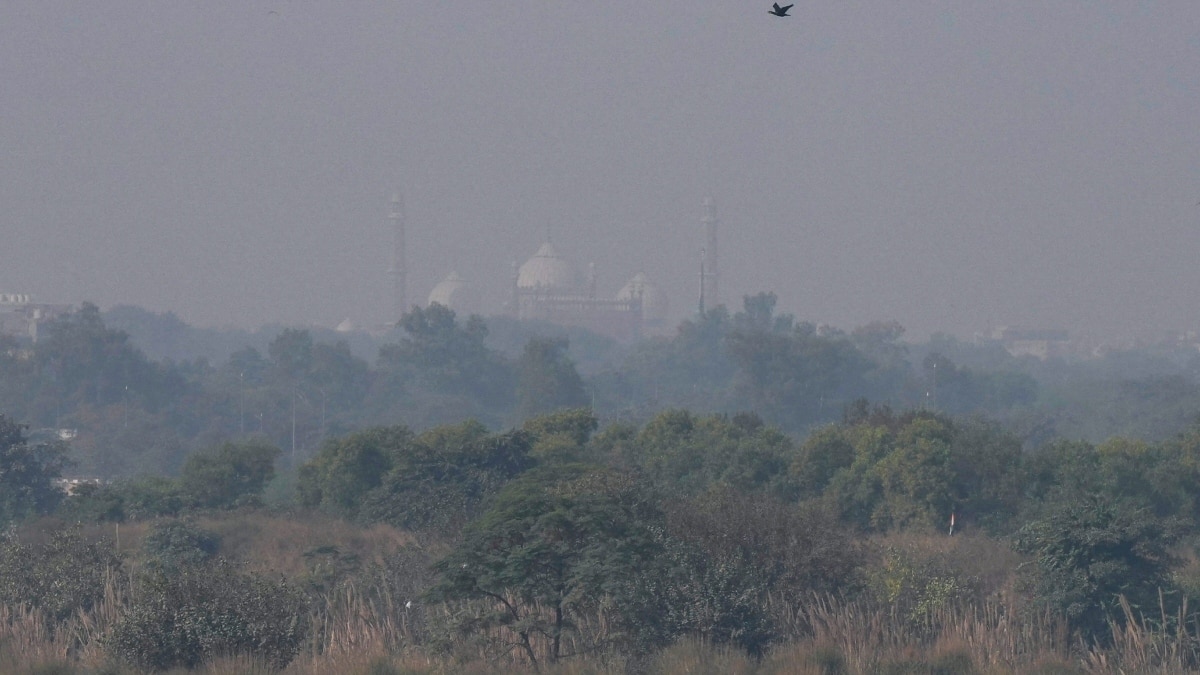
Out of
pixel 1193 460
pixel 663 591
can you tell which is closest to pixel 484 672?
pixel 663 591

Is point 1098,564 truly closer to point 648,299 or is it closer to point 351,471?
point 351,471

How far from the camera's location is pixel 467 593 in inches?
421

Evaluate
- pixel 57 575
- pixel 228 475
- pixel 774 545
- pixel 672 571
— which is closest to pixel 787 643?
pixel 672 571

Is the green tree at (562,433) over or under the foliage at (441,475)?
over

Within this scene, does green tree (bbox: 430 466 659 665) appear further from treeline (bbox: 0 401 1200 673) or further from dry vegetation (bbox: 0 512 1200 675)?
dry vegetation (bbox: 0 512 1200 675)

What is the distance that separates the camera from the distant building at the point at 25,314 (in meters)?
95.9

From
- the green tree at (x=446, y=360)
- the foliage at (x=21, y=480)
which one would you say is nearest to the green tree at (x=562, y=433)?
the foliage at (x=21, y=480)

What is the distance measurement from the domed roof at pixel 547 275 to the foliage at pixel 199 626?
112327 mm

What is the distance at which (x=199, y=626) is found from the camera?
10234mm

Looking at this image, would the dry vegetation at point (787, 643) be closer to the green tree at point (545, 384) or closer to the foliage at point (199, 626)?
the foliage at point (199, 626)

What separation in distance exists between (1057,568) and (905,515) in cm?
899

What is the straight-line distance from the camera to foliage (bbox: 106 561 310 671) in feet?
33.5

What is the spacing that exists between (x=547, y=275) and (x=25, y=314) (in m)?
42.9

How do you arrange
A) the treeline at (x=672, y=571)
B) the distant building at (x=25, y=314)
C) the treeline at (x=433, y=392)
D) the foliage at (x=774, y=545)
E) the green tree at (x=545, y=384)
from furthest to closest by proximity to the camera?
the distant building at (x=25, y=314), the green tree at (x=545, y=384), the treeline at (x=433, y=392), the foliage at (x=774, y=545), the treeline at (x=672, y=571)
